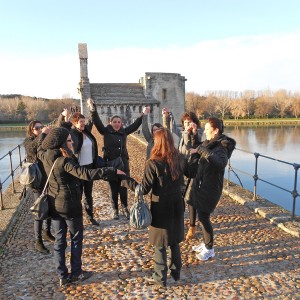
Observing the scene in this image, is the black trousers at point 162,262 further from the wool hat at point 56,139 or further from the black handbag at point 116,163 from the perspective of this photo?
the black handbag at point 116,163

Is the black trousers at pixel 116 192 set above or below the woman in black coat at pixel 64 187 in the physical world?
below

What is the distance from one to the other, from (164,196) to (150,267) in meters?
1.17

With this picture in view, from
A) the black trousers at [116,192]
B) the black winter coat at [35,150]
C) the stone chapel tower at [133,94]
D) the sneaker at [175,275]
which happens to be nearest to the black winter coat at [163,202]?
the sneaker at [175,275]

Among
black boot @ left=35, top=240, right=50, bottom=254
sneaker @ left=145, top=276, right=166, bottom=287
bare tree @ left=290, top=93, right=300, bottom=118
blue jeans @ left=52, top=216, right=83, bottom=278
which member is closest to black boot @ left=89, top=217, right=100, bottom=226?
black boot @ left=35, top=240, right=50, bottom=254

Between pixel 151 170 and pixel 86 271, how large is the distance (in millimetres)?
1566

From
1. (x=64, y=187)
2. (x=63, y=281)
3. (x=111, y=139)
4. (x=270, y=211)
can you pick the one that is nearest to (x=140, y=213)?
(x=64, y=187)

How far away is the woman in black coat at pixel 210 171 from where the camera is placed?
3.40 metres

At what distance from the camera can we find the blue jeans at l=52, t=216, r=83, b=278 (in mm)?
3211

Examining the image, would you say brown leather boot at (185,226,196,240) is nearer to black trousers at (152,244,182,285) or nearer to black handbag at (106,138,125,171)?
black trousers at (152,244,182,285)

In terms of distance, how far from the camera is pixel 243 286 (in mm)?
3250

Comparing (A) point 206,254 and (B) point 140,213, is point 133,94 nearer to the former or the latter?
(A) point 206,254

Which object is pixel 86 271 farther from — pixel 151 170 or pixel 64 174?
pixel 151 170

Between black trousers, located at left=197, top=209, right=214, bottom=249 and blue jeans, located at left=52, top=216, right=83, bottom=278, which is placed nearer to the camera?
blue jeans, located at left=52, top=216, right=83, bottom=278

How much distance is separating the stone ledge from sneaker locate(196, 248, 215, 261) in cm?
156
